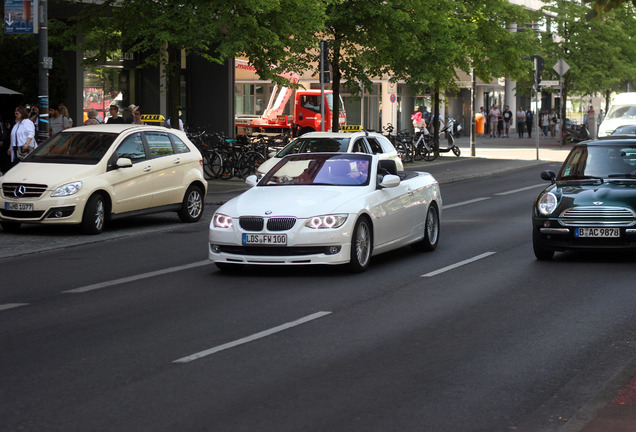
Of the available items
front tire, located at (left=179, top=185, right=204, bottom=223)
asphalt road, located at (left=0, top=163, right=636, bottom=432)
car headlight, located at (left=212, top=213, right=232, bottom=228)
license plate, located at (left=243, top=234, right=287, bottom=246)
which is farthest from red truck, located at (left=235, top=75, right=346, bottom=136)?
license plate, located at (left=243, top=234, right=287, bottom=246)

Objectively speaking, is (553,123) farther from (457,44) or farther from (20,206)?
(20,206)

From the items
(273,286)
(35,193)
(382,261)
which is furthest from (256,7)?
(273,286)

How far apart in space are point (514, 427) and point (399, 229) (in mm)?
7612

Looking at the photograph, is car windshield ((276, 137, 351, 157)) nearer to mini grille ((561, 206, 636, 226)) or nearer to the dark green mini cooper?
the dark green mini cooper

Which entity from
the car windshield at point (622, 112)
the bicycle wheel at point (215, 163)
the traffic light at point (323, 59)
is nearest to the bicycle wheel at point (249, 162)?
the bicycle wheel at point (215, 163)

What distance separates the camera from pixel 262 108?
196 feet

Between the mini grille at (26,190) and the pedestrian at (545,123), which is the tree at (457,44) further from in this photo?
the pedestrian at (545,123)

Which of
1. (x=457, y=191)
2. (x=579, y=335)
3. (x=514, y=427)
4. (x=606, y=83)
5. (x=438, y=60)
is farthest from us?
(x=606, y=83)

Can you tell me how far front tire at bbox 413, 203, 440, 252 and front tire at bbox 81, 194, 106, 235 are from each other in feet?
16.8

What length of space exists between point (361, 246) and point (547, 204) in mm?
2571

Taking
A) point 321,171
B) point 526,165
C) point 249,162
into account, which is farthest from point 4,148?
point 526,165

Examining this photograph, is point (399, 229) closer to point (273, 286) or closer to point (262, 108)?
point (273, 286)

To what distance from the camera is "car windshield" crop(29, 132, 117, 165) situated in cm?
1800

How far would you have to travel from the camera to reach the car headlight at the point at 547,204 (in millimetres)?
13913
